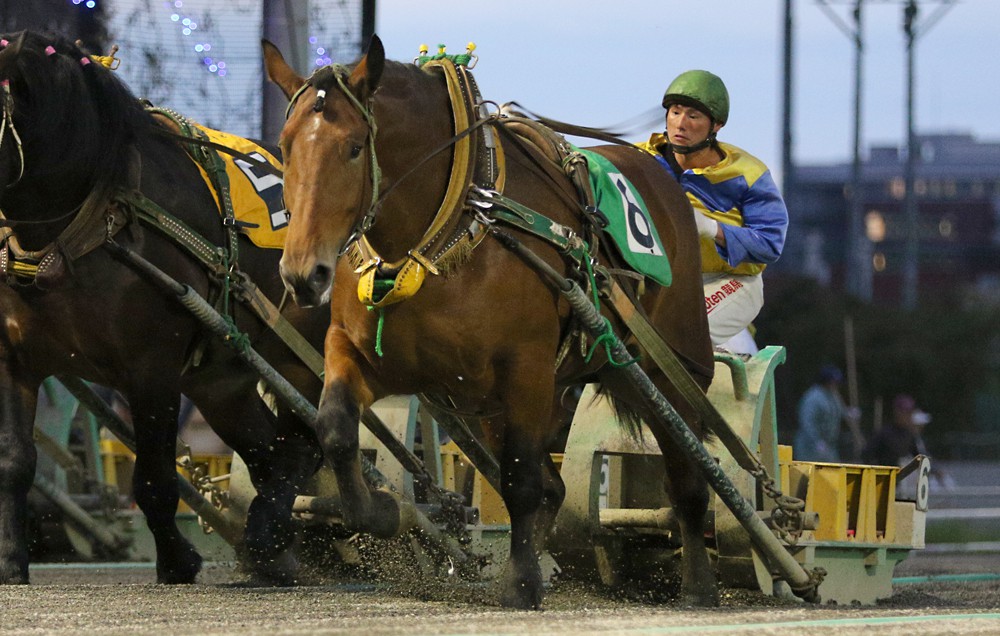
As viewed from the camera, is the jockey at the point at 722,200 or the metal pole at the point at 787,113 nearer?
the jockey at the point at 722,200

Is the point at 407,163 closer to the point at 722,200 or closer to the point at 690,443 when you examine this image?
the point at 690,443

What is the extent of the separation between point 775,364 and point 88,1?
4088 mm

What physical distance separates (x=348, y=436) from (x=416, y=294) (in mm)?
505

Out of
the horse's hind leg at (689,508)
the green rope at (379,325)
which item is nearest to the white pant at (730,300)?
the horse's hind leg at (689,508)

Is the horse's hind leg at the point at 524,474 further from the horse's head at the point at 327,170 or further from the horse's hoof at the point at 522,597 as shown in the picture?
the horse's head at the point at 327,170

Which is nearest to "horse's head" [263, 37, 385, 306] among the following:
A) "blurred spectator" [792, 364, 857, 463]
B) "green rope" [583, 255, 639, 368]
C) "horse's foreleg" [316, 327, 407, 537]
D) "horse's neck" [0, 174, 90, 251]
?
"horse's foreleg" [316, 327, 407, 537]

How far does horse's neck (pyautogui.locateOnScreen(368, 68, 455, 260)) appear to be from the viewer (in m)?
5.83

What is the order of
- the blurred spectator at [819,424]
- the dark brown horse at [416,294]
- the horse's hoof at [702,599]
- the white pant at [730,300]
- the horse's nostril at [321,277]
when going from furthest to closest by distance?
1. the blurred spectator at [819,424]
2. the white pant at [730,300]
3. the horse's hoof at [702,599]
4. the dark brown horse at [416,294]
5. the horse's nostril at [321,277]

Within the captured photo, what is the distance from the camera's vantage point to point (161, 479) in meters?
7.30

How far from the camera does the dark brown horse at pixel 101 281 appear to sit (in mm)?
6895

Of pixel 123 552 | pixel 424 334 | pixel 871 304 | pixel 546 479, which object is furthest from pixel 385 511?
pixel 871 304

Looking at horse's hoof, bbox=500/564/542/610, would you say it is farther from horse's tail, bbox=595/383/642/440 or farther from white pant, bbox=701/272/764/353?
white pant, bbox=701/272/764/353

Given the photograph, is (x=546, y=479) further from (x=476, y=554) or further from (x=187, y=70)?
(x=187, y=70)

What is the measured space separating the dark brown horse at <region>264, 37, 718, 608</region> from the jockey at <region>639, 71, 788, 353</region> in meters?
1.50
